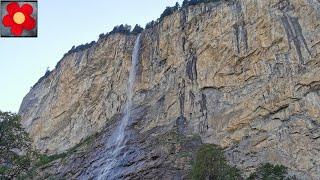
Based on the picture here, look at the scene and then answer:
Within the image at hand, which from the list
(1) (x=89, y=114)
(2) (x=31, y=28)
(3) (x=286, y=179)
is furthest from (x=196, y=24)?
(2) (x=31, y=28)

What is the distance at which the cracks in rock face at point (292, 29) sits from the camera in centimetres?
3734

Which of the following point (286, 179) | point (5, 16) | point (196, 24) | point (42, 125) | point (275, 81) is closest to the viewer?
point (5, 16)

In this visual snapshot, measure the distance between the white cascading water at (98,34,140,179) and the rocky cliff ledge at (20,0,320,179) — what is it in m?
0.79

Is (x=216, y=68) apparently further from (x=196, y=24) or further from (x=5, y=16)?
(x=5, y=16)

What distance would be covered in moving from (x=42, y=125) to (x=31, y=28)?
55.2 m

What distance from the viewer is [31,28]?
674 cm

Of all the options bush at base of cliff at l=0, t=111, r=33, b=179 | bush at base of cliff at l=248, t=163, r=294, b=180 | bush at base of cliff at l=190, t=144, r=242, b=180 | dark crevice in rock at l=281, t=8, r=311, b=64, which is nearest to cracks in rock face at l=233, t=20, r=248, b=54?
dark crevice in rock at l=281, t=8, r=311, b=64

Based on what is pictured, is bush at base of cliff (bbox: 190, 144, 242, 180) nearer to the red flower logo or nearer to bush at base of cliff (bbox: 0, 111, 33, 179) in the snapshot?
bush at base of cliff (bbox: 0, 111, 33, 179)

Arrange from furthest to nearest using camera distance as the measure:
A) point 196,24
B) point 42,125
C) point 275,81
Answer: point 42,125 < point 196,24 < point 275,81

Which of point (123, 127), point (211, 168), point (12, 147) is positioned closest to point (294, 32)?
point (211, 168)

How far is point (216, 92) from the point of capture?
41.0 meters

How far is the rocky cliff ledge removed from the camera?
3462 centimetres

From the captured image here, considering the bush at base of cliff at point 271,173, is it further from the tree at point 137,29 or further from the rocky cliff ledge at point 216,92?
the tree at point 137,29

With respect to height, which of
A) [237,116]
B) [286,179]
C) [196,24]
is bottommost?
[286,179]
